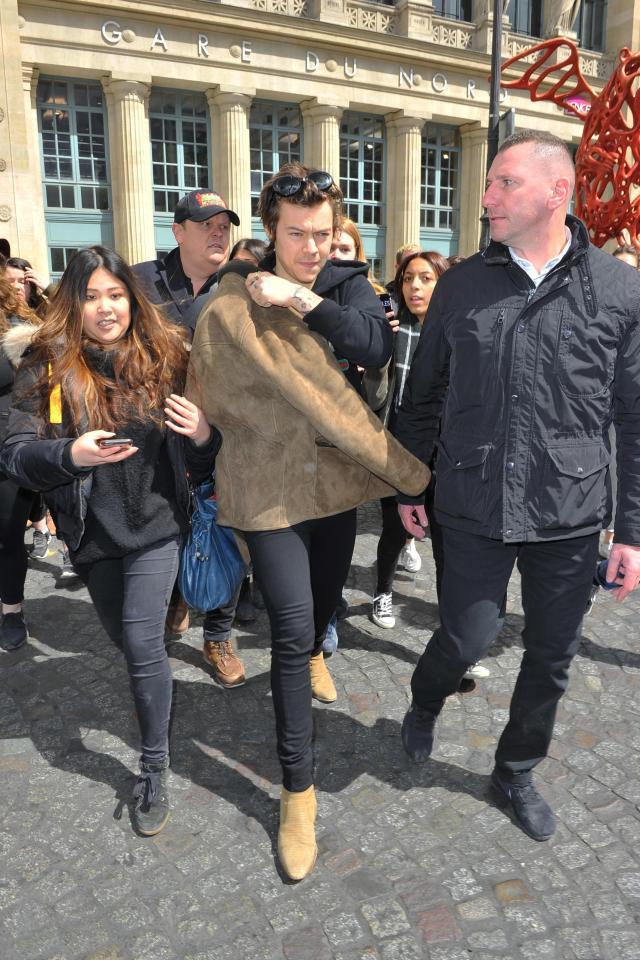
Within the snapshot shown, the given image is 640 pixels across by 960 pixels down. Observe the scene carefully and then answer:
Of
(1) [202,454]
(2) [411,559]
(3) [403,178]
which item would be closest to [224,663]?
(1) [202,454]

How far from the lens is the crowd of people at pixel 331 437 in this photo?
88.4 inches

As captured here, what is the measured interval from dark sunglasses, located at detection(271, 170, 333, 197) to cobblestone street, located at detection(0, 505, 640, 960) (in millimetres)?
2220

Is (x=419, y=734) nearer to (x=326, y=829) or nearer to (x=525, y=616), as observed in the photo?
(x=326, y=829)

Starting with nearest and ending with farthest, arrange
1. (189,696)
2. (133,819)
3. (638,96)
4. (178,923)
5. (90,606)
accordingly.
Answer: (178,923), (133,819), (189,696), (90,606), (638,96)

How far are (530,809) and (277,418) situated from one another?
1666 mm

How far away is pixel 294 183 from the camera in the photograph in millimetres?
2416

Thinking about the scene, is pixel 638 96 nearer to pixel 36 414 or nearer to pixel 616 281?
pixel 616 281

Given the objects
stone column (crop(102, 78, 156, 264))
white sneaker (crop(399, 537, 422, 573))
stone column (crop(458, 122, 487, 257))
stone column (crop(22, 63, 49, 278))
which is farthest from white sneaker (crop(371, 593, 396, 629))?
stone column (crop(458, 122, 487, 257))

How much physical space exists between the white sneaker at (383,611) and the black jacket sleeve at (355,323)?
2033 millimetres

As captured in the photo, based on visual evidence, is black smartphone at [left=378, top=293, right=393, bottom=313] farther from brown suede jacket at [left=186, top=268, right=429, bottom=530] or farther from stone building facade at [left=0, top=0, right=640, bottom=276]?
stone building facade at [left=0, top=0, right=640, bottom=276]

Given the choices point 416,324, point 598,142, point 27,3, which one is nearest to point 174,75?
point 27,3

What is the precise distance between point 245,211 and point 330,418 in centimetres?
2088

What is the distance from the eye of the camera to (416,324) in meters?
4.11

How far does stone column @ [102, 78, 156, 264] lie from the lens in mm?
19766
